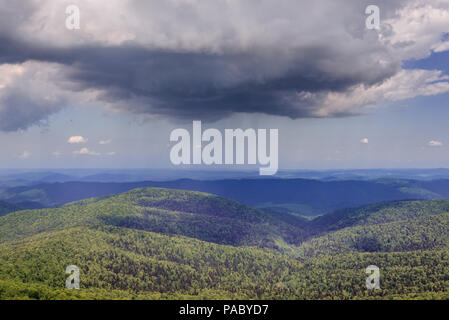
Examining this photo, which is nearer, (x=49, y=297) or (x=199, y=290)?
(x=49, y=297)

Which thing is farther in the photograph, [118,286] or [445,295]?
[118,286]

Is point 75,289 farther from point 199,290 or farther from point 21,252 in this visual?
point 199,290
